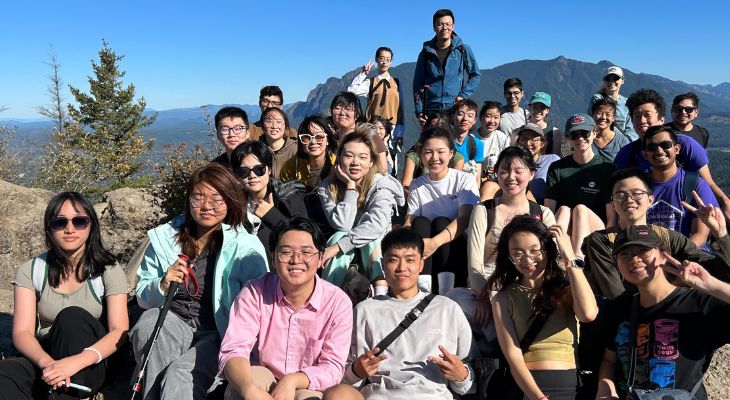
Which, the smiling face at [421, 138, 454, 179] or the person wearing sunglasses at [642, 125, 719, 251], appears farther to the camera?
the smiling face at [421, 138, 454, 179]

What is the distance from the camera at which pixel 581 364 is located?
3891 mm

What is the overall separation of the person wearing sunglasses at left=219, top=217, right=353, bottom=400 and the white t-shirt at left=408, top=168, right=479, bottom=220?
2.11 meters

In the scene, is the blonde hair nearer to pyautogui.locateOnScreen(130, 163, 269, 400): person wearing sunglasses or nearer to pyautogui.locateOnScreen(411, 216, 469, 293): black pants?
pyautogui.locateOnScreen(411, 216, 469, 293): black pants

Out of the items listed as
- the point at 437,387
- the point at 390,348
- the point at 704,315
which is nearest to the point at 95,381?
the point at 390,348

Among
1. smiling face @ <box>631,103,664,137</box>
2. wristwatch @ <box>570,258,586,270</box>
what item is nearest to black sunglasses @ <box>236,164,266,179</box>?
wristwatch @ <box>570,258,586,270</box>

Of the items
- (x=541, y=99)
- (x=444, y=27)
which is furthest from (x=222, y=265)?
(x=444, y=27)

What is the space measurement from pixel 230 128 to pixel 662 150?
4.68 meters

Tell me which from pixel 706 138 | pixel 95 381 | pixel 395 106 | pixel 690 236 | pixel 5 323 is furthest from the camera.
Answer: pixel 395 106

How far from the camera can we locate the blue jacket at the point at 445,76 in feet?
28.8

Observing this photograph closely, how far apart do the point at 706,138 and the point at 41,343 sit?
7.69 meters

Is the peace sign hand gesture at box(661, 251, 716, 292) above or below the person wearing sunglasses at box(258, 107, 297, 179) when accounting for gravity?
below

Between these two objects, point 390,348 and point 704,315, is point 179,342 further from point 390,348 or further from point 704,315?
point 704,315

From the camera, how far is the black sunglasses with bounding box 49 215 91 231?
392cm

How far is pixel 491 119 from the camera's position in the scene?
7711 millimetres
